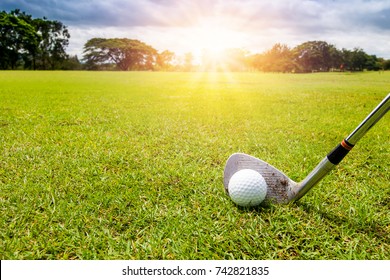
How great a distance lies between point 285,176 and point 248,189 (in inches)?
14.7

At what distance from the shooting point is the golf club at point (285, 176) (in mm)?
1809

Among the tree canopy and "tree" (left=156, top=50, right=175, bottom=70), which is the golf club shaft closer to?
the tree canopy

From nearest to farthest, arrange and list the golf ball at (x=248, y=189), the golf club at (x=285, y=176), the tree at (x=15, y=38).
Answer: the golf club at (x=285, y=176) → the golf ball at (x=248, y=189) → the tree at (x=15, y=38)

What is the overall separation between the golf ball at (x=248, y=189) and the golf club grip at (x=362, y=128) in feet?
1.76

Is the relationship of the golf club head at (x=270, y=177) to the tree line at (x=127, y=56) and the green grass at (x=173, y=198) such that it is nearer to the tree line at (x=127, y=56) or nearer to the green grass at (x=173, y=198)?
the green grass at (x=173, y=198)

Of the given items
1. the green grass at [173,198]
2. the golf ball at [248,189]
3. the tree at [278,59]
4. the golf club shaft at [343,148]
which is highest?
the tree at [278,59]

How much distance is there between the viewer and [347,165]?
324 cm

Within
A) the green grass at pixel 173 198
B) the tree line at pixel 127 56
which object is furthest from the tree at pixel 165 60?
the green grass at pixel 173 198

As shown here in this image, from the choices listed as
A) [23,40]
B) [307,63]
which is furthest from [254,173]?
[307,63]

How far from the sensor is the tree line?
42656 mm

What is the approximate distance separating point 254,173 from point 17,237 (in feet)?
5.58

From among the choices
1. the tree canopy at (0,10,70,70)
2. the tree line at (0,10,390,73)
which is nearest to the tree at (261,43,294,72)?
the tree line at (0,10,390,73)

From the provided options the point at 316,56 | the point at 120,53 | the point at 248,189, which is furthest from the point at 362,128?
the point at 120,53
